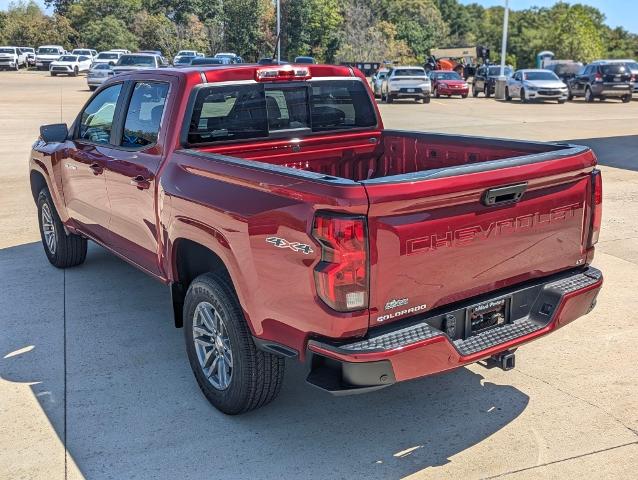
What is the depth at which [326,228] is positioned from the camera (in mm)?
3041

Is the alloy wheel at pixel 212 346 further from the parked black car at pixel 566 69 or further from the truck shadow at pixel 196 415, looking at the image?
the parked black car at pixel 566 69

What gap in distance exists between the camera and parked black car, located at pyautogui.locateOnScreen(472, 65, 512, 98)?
113 feet

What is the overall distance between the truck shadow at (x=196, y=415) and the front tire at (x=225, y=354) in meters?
0.18

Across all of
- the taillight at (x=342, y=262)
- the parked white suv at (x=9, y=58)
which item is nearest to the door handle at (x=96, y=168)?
the taillight at (x=342, y=262)

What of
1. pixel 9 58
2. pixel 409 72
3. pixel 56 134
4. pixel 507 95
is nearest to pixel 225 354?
pixel 56 134

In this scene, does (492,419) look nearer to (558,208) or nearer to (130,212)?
(558,208)

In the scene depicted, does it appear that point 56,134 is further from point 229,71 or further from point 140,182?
point 229,71

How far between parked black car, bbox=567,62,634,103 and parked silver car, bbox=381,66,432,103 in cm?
674

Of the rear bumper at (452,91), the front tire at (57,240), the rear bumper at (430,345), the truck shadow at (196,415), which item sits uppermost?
the rear bumper at (452,91)

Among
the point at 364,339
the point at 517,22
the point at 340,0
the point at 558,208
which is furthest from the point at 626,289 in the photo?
the point at 517,22

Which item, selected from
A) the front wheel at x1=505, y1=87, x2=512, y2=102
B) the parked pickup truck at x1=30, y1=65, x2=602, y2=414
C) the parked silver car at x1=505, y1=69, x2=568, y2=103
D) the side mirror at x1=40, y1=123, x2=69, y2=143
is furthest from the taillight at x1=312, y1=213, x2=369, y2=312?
the front wheel at x1=505, y1=87, x2=512, y2=102

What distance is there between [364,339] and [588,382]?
198 centimetres

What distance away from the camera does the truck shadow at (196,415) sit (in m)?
3.57

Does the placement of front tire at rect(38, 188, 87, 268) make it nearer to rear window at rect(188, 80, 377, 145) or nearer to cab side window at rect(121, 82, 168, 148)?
cab side window at rect(121, 82, 168, 148)
